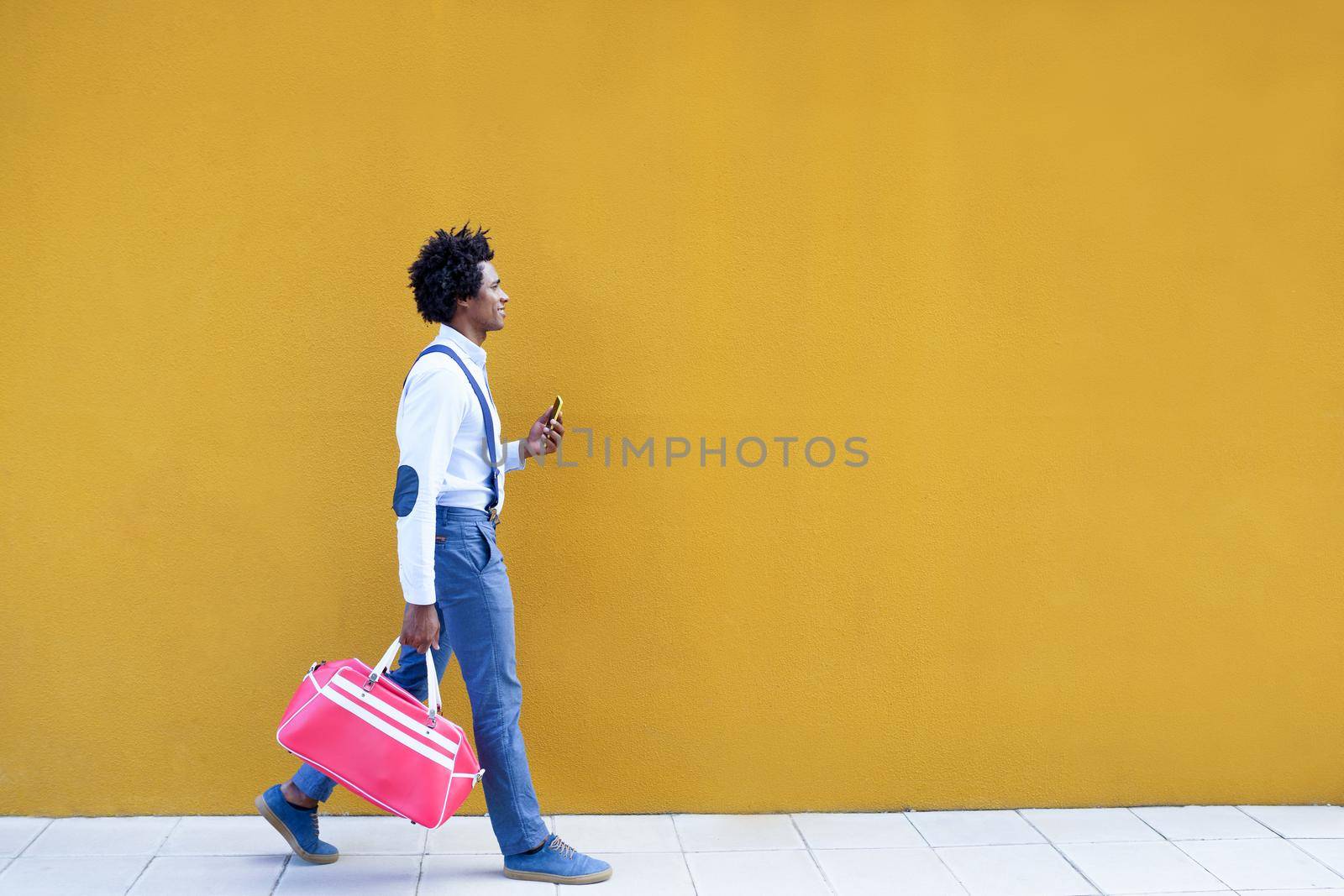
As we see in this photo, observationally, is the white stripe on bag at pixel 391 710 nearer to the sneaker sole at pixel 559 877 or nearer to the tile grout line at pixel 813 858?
the sneaker sole at pixel 559 877

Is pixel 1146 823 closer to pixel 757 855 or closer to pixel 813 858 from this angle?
pixel 813 858

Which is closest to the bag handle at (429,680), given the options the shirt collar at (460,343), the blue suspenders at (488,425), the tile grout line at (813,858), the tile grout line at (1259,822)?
the blue suspenders at (488,425)

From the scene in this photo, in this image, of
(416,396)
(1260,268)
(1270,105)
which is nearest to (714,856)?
(416,396)

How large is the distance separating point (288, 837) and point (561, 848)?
752 millimetres

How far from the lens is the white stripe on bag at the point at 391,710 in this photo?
2854 mm

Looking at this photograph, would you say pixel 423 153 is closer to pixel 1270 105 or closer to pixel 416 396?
pixel 416 396

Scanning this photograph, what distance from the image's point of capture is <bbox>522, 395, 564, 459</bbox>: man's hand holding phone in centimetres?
319

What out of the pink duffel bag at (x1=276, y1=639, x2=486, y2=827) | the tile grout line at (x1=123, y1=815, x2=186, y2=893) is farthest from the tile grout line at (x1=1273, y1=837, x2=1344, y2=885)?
the tile grout line at (x1=123, y1=815, x2=186, y2=893)

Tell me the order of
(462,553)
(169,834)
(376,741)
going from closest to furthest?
(376,741), (462,553), (169,834)

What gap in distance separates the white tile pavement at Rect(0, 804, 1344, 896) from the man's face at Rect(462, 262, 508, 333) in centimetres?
151

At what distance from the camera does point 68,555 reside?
3.47 meters

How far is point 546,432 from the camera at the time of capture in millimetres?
3209

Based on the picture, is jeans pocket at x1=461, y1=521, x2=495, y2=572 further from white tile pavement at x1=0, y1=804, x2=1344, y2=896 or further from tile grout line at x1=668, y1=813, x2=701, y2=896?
tile grout line at x1=668, y1=813, x2=701, y2=896

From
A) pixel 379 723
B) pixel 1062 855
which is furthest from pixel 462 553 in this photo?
pixel 1062 855
